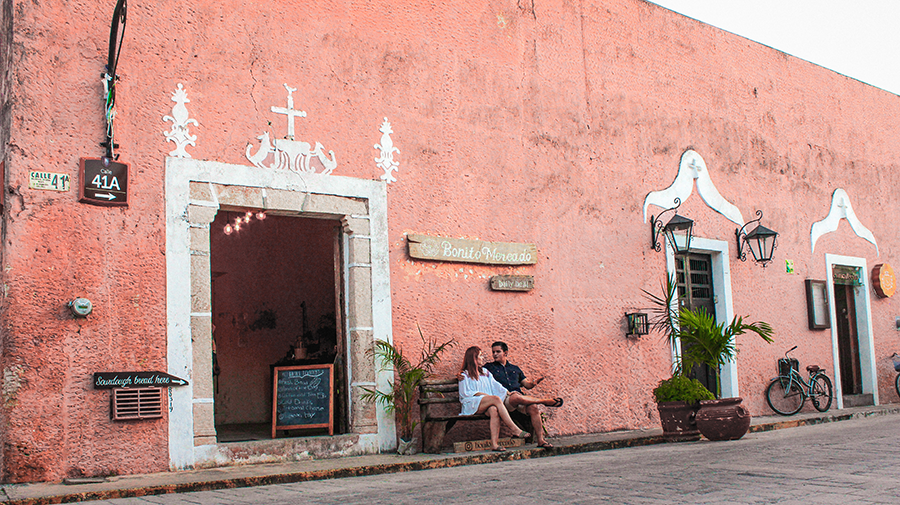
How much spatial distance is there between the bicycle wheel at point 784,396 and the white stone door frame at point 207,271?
642 cm

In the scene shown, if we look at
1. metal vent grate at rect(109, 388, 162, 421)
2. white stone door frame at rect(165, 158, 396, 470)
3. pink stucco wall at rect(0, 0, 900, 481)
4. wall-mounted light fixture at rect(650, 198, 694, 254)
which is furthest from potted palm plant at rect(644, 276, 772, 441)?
metal vent grate at rect(109, 388, 162, 421)

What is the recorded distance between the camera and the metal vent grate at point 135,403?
6.86 metres

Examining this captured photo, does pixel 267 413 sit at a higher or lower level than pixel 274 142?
lower

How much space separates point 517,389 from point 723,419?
85.3 inches

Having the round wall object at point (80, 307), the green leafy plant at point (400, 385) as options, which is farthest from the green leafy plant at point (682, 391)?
the round wall object at point (80, 307)

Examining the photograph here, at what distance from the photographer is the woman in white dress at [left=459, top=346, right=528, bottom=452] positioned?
27.4 feet

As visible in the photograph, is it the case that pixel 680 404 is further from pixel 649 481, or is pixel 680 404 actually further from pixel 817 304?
pixel 817 304

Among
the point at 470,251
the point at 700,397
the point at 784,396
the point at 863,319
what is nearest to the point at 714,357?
the point at 700,397

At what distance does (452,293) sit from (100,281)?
3.53 m

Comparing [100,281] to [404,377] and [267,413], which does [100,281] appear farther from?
[267,413]

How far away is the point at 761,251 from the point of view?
12180 millimetres

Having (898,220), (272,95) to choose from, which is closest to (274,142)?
(272,95)

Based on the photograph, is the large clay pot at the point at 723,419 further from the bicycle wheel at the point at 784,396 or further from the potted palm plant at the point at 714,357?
the bicycle wheel at the point at 784,396

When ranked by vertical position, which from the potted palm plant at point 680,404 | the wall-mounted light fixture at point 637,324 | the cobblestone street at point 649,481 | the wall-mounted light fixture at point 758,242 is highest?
the wall-mounted light fixture at point 758,242
